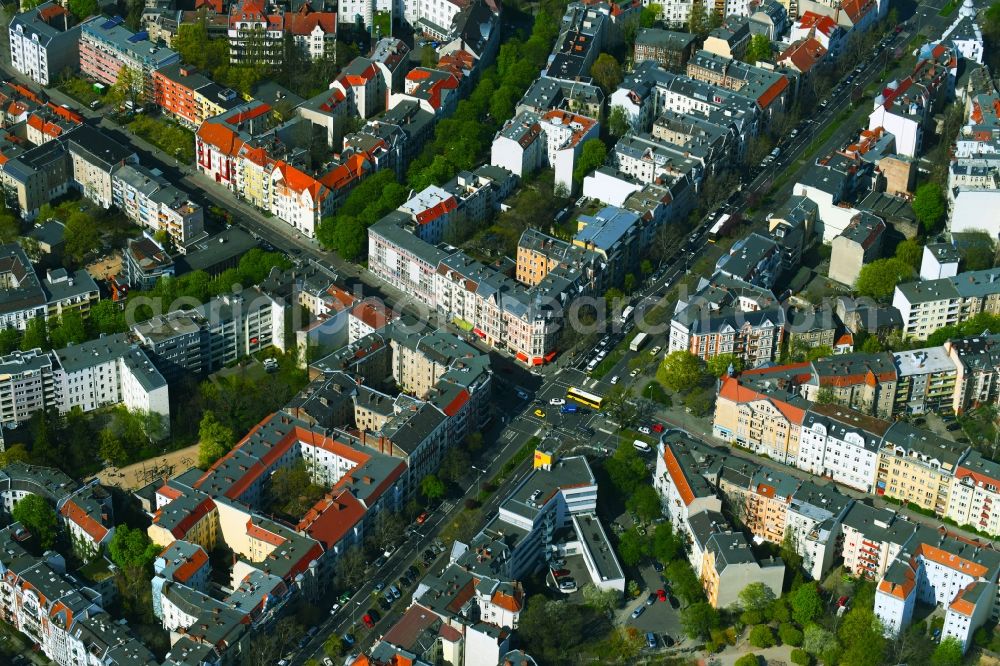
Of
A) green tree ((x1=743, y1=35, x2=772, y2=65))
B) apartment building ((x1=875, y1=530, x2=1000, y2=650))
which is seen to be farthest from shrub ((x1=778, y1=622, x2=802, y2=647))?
green tree ((x1=743, y1=35, x2=772, y2=65))

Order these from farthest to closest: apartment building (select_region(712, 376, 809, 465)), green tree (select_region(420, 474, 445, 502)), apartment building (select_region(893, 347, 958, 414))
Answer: apartment building (select_region(893, 347, 958, 414)), apartment building (select_region(712, 376, 809, 465)), green tree (select_region(420, 474, 445, 502))

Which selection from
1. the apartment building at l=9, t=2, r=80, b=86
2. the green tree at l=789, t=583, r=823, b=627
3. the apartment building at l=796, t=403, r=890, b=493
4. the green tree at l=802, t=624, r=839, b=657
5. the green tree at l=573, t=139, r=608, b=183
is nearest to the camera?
the green tree at l=802, t=624, r=839, b=657

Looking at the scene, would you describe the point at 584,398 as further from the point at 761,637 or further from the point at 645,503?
the point at 761,637

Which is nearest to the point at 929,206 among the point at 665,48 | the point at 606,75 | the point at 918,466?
the point at 606,75

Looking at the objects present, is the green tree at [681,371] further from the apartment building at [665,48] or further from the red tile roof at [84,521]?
the apartment building at [665,48]

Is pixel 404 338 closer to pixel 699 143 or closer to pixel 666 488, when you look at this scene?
pixel 666 488

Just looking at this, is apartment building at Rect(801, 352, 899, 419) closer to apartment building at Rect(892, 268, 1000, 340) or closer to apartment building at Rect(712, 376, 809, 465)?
apartment building at Rect(712, 376, 809, 465)

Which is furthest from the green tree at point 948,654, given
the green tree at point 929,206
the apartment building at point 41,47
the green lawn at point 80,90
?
the apartment building at point 41,47
